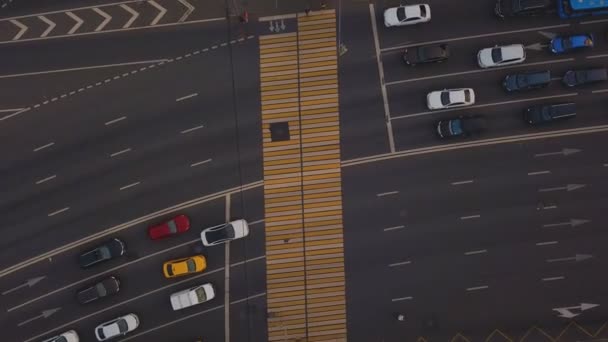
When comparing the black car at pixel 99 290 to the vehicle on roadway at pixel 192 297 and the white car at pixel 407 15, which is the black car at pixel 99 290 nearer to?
the vehicle on roadway at pixel 192 297

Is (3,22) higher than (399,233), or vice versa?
(3,22)

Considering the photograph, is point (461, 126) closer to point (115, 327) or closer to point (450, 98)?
point (450, 98)

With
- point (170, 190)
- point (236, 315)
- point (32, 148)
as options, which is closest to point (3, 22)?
point (32, 148)

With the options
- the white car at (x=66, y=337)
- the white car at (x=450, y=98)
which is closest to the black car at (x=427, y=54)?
the white car at (x=450, y=98)

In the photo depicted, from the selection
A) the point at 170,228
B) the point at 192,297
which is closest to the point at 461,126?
the point at 170,228

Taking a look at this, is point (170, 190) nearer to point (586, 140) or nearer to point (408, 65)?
point (408, 65)

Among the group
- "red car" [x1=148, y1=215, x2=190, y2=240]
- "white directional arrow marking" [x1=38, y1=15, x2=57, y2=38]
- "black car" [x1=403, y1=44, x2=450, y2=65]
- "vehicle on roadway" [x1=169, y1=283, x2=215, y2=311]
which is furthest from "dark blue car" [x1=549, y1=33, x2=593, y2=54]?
"white directional arrow marking" [x1=38, y1=15, x2=57, y2=38]
